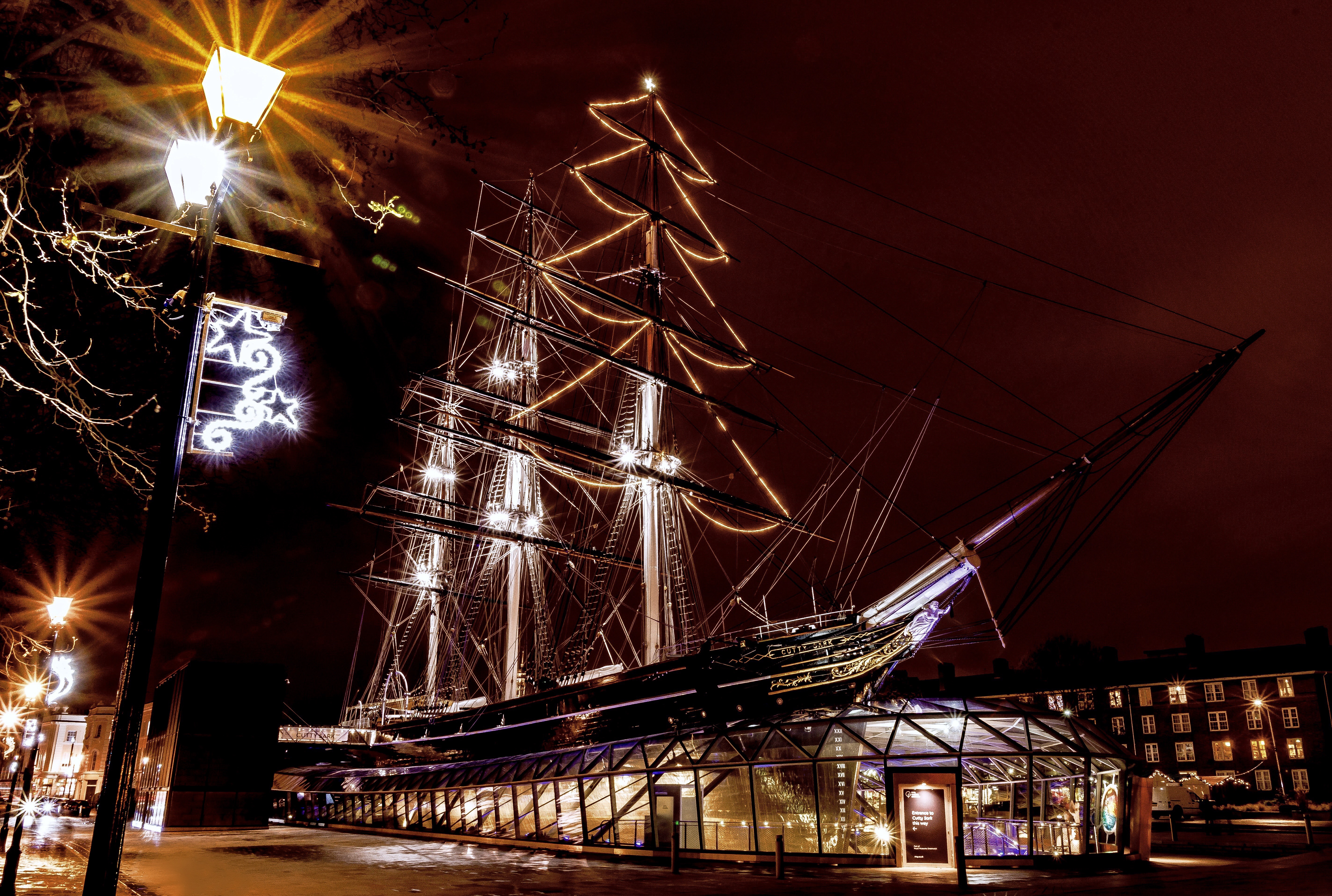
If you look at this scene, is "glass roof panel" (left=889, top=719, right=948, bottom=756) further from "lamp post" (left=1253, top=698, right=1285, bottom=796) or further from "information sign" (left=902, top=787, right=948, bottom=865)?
"lamp post" (left=1253, top=698, right=1285, bottom=796)

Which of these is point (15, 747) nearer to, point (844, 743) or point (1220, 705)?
point (844, 743)

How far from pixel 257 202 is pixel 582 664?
74.7ft

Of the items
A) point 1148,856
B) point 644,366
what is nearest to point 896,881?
point 1148,856

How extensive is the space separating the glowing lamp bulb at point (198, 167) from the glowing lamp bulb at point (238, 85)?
31cm

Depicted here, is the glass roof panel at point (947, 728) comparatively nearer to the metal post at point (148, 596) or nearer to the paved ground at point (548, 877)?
the paved ground at point (548, 877)

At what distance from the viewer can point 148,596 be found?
4.99 m

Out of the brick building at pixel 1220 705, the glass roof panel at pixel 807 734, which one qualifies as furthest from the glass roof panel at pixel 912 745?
the brick building at pixel 1220 705

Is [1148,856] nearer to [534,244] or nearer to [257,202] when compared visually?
[257,202]

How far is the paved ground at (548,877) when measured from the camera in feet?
40.8

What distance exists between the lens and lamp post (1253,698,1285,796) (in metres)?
48.8

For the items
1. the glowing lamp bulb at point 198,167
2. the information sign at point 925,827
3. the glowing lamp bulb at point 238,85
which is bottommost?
the information sign at point 925,827

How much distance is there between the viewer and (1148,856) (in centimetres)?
1673

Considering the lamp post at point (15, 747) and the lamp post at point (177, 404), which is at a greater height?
the lamp post at point (177, 404)

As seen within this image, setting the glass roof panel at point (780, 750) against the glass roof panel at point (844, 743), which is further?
the glass roof panel at point (780, 750)
